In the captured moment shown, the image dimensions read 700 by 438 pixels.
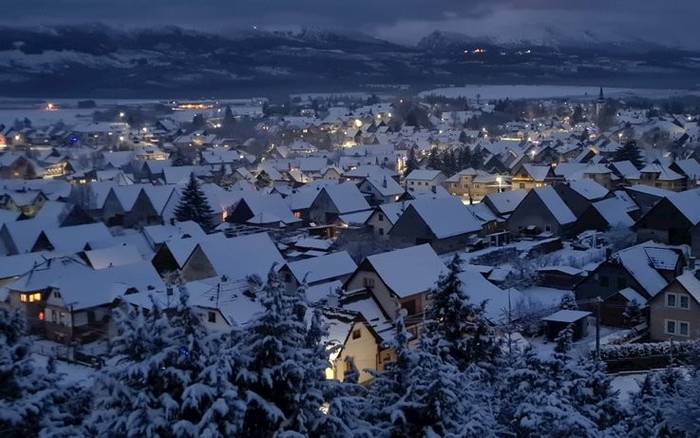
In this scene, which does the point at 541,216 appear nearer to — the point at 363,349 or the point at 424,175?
the point at 424,175

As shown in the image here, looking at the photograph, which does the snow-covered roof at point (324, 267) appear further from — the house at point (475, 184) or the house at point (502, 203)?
the house at point (475, 184)

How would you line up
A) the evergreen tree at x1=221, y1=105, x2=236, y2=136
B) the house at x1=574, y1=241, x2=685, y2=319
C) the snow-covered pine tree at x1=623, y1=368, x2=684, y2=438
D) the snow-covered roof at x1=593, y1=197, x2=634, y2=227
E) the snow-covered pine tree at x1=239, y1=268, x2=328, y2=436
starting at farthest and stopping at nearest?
the evergreen tree at x1=221, y1=105, x2=236, y2=136 < the snow-covered roof at x1=593, y1=197, x2=634, y2=227 < the house at x1=574, y1=241, x2=685, y2=319 < the snow-covered pine tree at x1=623, y1=368, x2=684, y2=438 < the snow-covered pine tree at x1=239, y1=268, x2=328, y2=436

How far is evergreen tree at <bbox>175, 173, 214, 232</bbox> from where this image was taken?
Result: 39219 millimetres

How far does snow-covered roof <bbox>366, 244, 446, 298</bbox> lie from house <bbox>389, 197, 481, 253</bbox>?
9.58 m

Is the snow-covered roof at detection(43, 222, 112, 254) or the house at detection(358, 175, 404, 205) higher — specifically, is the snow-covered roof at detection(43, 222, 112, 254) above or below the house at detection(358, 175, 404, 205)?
below

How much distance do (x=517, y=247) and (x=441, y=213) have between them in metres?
3.91

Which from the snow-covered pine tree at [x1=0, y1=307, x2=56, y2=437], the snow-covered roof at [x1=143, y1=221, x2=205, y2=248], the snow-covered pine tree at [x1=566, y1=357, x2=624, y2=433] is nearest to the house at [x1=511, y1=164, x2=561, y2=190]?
the snow-covered roof at [x1=143, y1=221, x2=205, y2=248]

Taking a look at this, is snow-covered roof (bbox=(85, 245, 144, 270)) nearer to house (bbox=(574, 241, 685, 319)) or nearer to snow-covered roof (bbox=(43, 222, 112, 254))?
snow-covered roof (bbox=(43, 222, 112, 254))

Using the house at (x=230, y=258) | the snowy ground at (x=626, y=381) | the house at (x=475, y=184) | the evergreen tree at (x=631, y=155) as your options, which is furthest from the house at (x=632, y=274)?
the evergreen tree at (x=631, y=155)

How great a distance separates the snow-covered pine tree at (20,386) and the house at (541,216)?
102ft

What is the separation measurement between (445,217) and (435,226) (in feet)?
4.32

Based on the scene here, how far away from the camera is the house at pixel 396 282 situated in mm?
21969

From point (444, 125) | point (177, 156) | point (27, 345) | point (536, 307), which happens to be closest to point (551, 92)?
point (444, 125)

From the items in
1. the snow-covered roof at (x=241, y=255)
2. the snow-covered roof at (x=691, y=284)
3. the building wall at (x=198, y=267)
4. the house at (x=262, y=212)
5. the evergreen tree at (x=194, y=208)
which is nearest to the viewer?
the snow-covered roof at (x=691, y=284)
